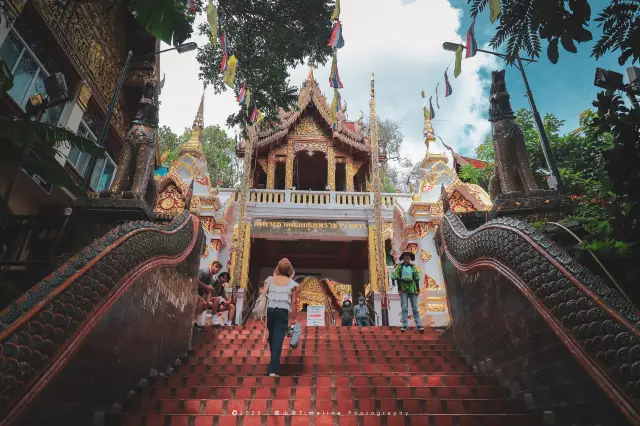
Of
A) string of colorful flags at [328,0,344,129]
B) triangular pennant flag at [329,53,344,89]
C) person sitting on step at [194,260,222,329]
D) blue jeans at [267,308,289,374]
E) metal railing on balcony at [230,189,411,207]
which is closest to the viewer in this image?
blue jeans at [267,308,289,374]

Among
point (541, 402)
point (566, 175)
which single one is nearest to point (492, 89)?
point (541, 402)

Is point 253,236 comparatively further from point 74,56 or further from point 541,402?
point 541,402

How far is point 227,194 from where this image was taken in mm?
14625

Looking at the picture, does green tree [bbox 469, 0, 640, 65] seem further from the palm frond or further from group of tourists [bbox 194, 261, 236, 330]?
group of tourists [bbox 194, 261, 236, 330]

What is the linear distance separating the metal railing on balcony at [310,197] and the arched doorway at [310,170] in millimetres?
2318

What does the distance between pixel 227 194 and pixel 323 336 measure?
976 cm

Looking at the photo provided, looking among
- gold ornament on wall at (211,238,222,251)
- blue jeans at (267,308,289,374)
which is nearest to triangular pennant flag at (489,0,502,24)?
blue jeans at (267,308,289,374)

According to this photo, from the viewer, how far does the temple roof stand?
1559 cm

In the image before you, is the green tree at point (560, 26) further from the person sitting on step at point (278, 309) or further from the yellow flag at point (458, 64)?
the yellow flag at point (458, 64)

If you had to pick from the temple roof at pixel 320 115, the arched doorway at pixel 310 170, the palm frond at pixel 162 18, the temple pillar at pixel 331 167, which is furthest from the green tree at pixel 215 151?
the palm frond at pixel 162 18

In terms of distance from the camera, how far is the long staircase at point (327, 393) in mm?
2711

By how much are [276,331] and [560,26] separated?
330 cm

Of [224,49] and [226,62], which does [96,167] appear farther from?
[224,49]

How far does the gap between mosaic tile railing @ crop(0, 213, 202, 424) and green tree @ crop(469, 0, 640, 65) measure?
126 inches
